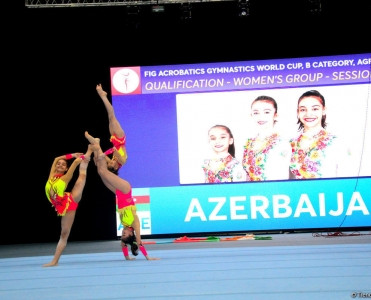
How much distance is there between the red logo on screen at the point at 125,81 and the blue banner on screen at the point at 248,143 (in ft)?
0.05

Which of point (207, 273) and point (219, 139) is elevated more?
point (219, 139)

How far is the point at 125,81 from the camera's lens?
387 inches

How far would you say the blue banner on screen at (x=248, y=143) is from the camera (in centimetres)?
944

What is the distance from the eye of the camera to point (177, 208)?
9656 millimetres

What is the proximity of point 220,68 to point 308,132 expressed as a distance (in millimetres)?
1642

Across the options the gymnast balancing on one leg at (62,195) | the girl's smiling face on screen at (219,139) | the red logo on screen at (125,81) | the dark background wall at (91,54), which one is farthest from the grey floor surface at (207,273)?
the red logo on screen at (125,81)

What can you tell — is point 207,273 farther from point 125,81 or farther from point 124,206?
point 125,81

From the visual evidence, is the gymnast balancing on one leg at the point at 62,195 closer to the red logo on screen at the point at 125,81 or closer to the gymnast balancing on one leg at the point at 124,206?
the gymnast balancing on one leg at the point at 124,206

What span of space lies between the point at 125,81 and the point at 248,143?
2.10 metres

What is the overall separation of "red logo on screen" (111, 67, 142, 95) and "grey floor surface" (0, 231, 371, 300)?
2.79 meters

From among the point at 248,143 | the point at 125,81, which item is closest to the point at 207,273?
the point at 248,143

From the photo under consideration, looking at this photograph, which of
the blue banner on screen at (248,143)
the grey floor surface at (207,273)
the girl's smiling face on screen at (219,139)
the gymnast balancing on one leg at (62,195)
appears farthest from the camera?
the girl's smiling face on screen at (219,139)

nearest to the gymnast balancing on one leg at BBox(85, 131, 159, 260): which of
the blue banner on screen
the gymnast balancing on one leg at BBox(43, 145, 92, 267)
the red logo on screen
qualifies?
the gymnast balancing on one leg at BBox(43, 145, 92, 267)

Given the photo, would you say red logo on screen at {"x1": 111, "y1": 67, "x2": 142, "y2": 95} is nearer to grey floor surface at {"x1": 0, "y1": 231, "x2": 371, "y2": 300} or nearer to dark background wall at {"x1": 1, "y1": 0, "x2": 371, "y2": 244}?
dark background wall at {"x1": 1, "y1": 0, "x2": 371, "y2": 244}
